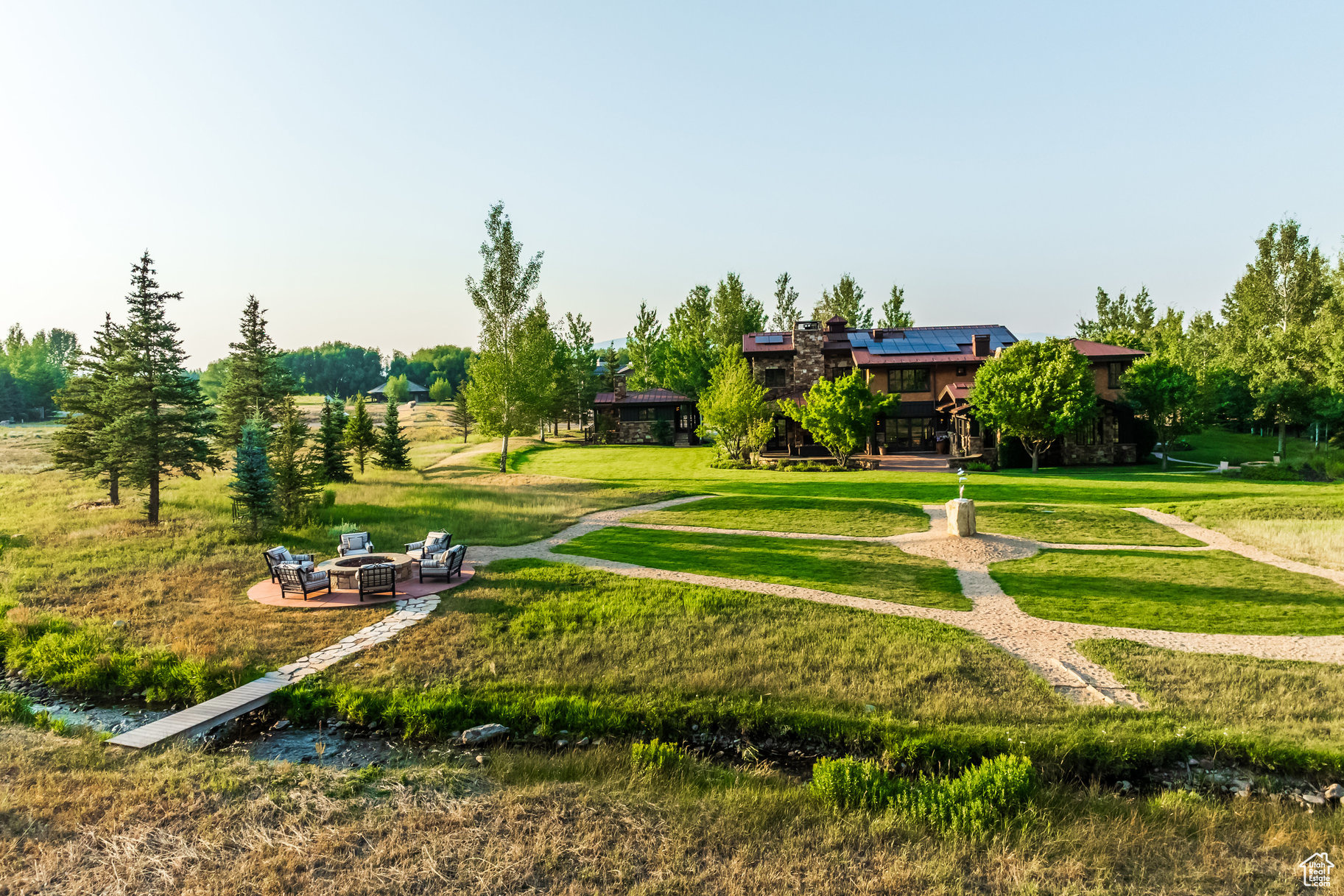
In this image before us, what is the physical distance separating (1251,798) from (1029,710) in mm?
2168

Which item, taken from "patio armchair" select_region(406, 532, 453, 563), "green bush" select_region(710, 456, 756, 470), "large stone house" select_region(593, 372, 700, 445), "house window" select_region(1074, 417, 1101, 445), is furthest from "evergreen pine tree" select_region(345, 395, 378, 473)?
"house window" select_region(1074, 417, 1101, 445)

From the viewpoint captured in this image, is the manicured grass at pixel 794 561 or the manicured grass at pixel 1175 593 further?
the manicured grass at pixel 794 561

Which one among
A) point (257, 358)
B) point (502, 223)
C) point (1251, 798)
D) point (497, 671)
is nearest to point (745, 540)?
point (497, 671)

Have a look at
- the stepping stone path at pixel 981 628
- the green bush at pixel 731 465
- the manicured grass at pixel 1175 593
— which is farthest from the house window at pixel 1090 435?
the manicured grass at pixel 1175 593

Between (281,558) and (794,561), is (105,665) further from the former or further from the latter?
(794,561)

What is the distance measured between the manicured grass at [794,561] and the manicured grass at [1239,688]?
322 cm

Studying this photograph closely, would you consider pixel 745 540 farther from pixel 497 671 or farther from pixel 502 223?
pixel 502 223

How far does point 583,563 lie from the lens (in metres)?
15.7

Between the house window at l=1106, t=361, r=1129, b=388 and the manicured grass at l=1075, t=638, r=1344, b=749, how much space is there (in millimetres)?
30767

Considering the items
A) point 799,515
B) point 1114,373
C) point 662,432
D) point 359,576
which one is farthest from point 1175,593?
point 662,432

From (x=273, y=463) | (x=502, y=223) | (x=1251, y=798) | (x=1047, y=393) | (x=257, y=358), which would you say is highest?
(x=502, y=223)

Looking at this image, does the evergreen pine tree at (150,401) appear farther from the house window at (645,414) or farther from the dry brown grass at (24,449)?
the house window at (645,414)

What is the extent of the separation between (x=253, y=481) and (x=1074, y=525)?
23.5m

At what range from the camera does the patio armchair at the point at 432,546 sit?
15.1 metres
